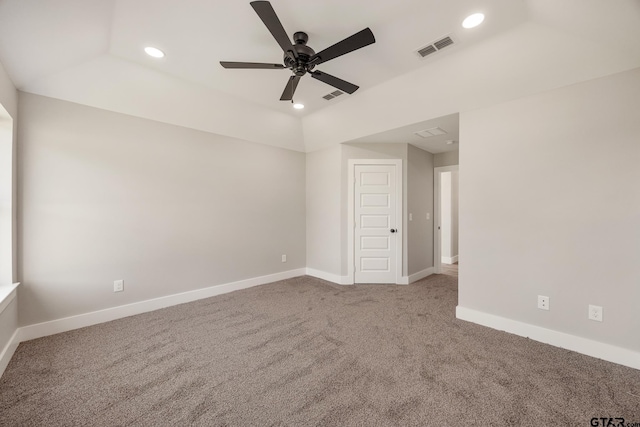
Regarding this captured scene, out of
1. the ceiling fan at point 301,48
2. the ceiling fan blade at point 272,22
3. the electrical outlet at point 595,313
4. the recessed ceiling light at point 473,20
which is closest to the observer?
the ceiling fan blade at point 272,22

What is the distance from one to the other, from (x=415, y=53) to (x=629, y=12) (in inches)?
53.8

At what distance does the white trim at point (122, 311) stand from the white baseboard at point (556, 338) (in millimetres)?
3142

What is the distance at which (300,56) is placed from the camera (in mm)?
2025

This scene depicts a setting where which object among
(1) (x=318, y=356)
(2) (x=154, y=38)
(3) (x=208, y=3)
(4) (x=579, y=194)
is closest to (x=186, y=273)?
(1) (x=318, y=356)

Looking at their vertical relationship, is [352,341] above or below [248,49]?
below

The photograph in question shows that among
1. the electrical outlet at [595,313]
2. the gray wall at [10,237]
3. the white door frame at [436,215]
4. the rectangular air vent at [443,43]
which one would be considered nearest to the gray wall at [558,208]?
the electrical outlet at [595,313]

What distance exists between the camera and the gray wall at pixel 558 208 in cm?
209

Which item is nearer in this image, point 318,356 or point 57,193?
point 318,356

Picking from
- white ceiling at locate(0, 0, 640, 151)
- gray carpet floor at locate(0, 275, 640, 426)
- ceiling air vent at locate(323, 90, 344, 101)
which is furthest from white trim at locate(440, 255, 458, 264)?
ceiling air vent at locate(323, 90, 344, 101)

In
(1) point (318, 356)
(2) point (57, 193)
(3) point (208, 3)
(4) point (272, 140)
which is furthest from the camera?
(4) point (272, 140)

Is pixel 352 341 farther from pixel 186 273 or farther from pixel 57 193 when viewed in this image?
pixel 57 193

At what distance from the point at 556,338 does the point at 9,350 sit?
4.89 meters

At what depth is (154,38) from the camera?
2246 millimetres

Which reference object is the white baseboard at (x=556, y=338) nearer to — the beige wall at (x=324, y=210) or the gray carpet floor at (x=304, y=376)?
the gray carpet floor at (x=304, y=376)
